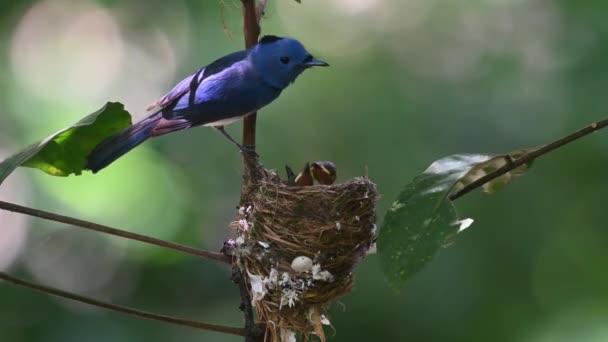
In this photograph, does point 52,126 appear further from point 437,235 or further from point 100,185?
point 437,235

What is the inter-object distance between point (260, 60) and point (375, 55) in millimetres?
1330

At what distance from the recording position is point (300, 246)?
1.91 m

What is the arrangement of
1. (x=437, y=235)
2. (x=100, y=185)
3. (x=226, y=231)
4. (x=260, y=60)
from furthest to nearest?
(x=226, y=231)
(x=100, y=185)
(x=260, y=60)
(x=437, y=235)

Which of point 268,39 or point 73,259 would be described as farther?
point 73,259

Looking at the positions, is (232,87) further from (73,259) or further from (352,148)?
(73,259)

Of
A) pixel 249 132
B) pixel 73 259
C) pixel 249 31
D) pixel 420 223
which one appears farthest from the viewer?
pixel 73 259

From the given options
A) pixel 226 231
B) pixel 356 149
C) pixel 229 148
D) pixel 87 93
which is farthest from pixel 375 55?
pixel 87 93

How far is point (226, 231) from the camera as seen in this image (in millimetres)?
3281

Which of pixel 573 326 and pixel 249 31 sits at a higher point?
pixel 249 31

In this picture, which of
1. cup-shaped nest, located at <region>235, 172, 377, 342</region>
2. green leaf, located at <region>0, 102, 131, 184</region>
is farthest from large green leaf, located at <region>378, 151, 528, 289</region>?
green leaf, located at <region>0, 102, 131, 184</region>

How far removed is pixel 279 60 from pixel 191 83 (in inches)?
9.7

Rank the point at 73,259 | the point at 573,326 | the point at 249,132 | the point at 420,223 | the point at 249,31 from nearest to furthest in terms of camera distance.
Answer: the point at 420,223 → the point at 249,31 → the point at 249,132 → the point at 573,326 → the point at 73,259

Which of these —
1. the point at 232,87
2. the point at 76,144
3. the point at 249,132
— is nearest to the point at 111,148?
the point at 76,144

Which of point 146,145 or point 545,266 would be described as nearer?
point 146,145
